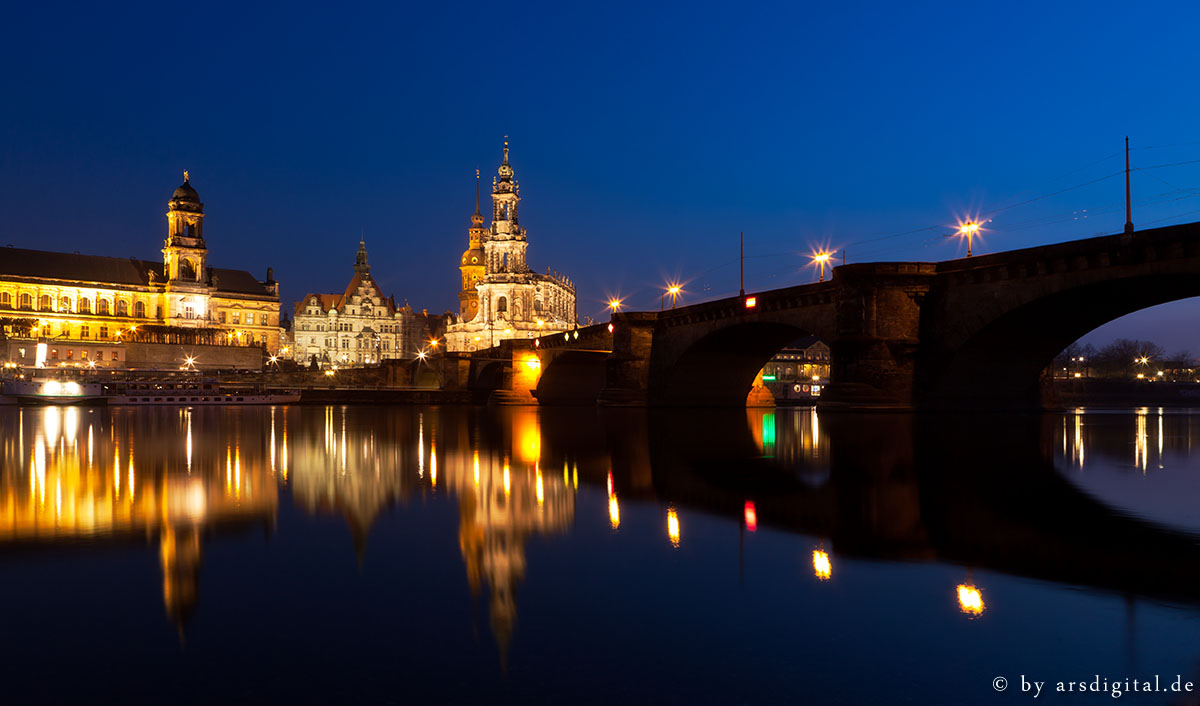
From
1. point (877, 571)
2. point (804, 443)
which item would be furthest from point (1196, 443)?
point (877, 571)

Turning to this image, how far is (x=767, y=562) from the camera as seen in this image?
28.7 ft

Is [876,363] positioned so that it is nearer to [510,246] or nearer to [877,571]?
[877,571]

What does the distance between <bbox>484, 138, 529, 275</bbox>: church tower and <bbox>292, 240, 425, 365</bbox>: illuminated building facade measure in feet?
114

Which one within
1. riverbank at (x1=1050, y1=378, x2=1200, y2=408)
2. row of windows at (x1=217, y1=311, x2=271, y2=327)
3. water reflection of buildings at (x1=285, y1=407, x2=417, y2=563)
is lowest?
riverbank at (x1=1050, y1=378, x2=1200, y2=408)

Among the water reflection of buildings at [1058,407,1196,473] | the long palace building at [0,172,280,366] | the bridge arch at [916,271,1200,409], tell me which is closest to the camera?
the water reflection of buildings at [1058,407,1196,473]

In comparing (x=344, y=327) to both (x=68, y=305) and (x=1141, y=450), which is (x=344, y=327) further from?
(x=1141, y=450)

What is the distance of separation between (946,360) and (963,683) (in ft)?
107

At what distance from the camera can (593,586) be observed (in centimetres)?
771

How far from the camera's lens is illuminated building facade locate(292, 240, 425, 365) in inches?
6417

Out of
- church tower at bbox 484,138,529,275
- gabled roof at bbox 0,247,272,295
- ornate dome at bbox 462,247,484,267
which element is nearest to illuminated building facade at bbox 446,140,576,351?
church tower at bbox 484,138,529,275

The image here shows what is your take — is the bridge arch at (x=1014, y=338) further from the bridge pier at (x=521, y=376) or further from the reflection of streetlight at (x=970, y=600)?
the bridge pier at (x=521, y=376)

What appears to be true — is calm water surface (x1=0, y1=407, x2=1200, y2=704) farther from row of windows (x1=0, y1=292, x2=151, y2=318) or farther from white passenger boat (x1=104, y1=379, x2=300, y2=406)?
row of windows (x1=0, y1=292, x2=151, y2=318)

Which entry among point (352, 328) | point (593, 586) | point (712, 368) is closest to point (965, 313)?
point (712, 368)

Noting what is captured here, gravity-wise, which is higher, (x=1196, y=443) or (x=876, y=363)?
(x=876, y=363)
